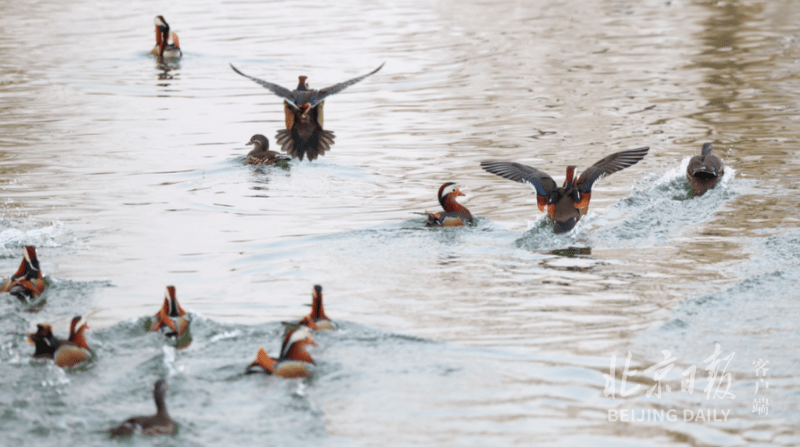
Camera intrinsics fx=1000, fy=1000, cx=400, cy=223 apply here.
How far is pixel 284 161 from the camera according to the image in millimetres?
14867

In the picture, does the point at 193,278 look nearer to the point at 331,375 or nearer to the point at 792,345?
the point at 331,375

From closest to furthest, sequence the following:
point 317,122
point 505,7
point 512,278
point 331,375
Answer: point 331,375 → point 512,278 → point 317,122 → point 505,7

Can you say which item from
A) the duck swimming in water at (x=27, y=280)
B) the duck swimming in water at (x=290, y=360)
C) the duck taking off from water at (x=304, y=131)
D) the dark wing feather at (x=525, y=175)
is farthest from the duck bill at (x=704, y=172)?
the duck swimming in water at (x=27, y=280)

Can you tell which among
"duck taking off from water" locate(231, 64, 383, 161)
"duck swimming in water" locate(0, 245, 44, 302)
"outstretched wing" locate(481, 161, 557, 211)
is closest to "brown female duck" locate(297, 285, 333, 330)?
"duck swimming in water" locate(0, 245, 44, 302)

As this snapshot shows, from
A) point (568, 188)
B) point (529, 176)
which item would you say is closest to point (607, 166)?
point (568, 188)

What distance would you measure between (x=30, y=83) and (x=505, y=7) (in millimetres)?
17051

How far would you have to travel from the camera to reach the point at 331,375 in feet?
23.8

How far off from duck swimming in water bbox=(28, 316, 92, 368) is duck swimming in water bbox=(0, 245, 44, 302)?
137cm

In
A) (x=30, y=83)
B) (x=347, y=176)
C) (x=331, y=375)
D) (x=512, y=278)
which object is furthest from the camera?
(x=30, y=83)

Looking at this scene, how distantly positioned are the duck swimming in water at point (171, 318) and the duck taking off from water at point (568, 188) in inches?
181

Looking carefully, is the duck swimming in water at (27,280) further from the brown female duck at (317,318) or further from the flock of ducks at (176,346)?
the brown female duck at (317,318)

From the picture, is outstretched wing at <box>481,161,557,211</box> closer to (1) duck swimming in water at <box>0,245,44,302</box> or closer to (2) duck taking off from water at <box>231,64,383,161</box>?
(2) duck taking off from water at <box>231,64,383,161</box>

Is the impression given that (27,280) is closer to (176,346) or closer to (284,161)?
(176,346)

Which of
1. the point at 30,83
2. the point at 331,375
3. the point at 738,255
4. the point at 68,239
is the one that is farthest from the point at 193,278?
the point at 30,83
